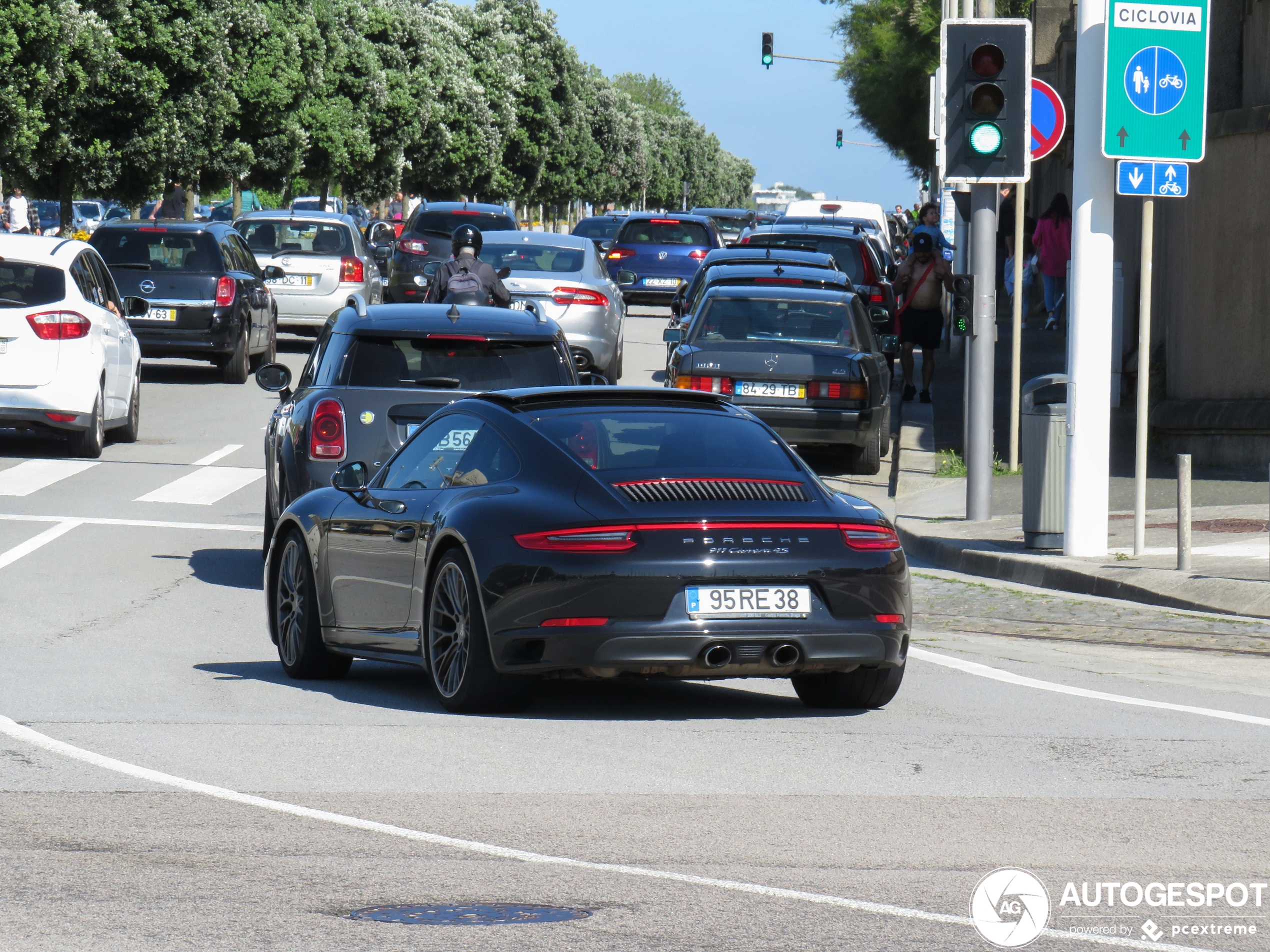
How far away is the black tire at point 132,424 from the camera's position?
65.5 ft

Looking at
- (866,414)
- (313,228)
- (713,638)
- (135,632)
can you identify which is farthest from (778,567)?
(313,228)

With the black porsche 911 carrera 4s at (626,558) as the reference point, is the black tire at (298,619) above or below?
below

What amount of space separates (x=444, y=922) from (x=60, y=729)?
3205 millimetres

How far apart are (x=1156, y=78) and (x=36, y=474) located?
9.66 metres

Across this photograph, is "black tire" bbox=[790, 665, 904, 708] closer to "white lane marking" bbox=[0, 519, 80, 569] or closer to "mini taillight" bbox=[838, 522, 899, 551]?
"mini taillight" bbox=[838, 522, 899, 551]

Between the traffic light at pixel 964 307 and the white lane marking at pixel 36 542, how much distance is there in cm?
653

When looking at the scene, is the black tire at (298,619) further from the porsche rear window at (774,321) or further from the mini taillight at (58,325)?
the porsche rear window at (774,321)

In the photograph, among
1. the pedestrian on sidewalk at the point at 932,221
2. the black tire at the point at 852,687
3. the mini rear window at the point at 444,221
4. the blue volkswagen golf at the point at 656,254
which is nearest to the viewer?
the black tire at the point at 852,687

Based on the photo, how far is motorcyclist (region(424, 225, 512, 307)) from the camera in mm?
19062

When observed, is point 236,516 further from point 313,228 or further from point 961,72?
point 313,228

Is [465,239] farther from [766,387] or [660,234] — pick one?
[660,234]

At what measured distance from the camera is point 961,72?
15.1m

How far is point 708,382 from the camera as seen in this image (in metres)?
18.2

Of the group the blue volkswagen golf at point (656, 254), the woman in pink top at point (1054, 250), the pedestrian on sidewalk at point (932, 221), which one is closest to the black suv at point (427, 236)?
the blue volkswagen golf at point (656, 254)
